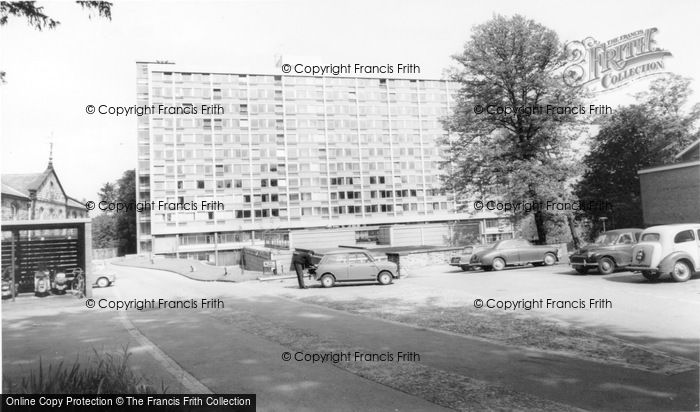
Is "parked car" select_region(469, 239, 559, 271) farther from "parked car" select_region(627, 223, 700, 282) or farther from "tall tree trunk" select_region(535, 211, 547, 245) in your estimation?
"parked car" select_region(627, 223, 700, 282)

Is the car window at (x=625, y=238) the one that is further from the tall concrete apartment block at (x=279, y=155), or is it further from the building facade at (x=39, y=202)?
the tall concrete apartment block at (x=279, y=155)

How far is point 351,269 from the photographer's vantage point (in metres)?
17.5

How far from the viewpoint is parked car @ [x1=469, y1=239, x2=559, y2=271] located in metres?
20.1

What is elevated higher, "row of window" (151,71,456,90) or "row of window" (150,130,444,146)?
"row of window" (151,71,456,90)

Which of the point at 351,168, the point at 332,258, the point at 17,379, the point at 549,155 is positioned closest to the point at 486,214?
the point at 351,168

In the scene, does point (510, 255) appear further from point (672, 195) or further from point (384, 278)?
point (672, 195)

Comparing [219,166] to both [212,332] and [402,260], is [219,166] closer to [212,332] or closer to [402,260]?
[402,260]

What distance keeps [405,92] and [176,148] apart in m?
37.6

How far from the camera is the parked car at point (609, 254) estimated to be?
16.4m

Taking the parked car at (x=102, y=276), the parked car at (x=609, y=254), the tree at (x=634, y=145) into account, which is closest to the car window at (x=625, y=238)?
the parked car at (x=609, y=254)

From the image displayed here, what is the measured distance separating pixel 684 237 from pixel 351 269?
37.3 ft

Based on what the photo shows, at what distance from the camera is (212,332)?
30.5ft

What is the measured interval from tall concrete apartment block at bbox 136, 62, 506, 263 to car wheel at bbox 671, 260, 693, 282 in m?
47.7

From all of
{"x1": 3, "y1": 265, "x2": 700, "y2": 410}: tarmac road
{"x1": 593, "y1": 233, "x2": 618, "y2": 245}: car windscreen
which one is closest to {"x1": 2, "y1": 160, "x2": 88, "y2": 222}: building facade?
{"x1": 3, "y1": 265, "x2": 700, "y2": 410}: tarmac road
